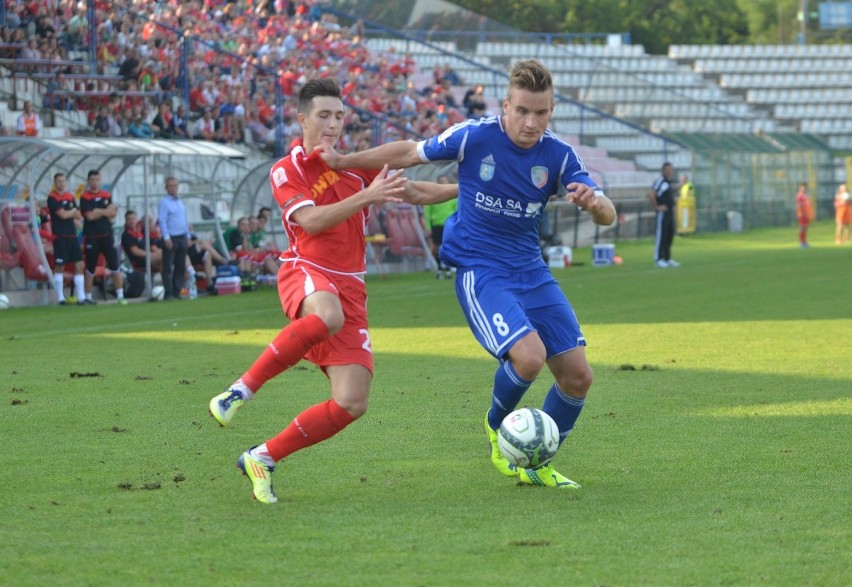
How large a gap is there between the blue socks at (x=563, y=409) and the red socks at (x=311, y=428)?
117cm

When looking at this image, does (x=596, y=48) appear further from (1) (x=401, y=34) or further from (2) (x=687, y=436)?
(2) (x=687, y=436)

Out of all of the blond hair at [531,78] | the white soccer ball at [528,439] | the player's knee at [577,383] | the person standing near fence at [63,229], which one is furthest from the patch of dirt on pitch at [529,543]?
the person standing near fence at [63,229]

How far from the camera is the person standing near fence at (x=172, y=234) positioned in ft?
66.8

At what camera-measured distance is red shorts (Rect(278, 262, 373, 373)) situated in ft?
20.8

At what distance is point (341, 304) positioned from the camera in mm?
6387

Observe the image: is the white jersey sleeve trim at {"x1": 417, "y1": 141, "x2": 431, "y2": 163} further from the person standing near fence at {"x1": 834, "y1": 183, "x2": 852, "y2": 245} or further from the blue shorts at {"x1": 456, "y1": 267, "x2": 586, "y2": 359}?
the person standing near fence at {"x1": 834, "y1": 183, "x2": 852, "y2": 245}

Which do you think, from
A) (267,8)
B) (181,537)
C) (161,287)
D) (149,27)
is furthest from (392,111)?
(181,537)

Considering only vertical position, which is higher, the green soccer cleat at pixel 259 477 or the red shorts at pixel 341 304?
the red shorts at pixel 341 304

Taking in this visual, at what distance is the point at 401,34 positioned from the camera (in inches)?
1671

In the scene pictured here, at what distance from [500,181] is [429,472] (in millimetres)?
1524

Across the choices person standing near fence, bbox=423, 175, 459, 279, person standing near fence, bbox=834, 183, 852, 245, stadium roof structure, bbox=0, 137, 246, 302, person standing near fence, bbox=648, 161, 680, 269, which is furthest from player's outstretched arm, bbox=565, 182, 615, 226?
person standing near fence, bbox=834, 183, 852, 245

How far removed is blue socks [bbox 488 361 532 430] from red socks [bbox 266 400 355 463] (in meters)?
0.90

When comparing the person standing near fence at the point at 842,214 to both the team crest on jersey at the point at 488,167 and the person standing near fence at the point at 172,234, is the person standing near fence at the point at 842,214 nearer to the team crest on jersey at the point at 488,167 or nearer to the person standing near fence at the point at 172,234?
the person standing near fence at the point at 172,234

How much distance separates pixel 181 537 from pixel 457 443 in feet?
8.97
